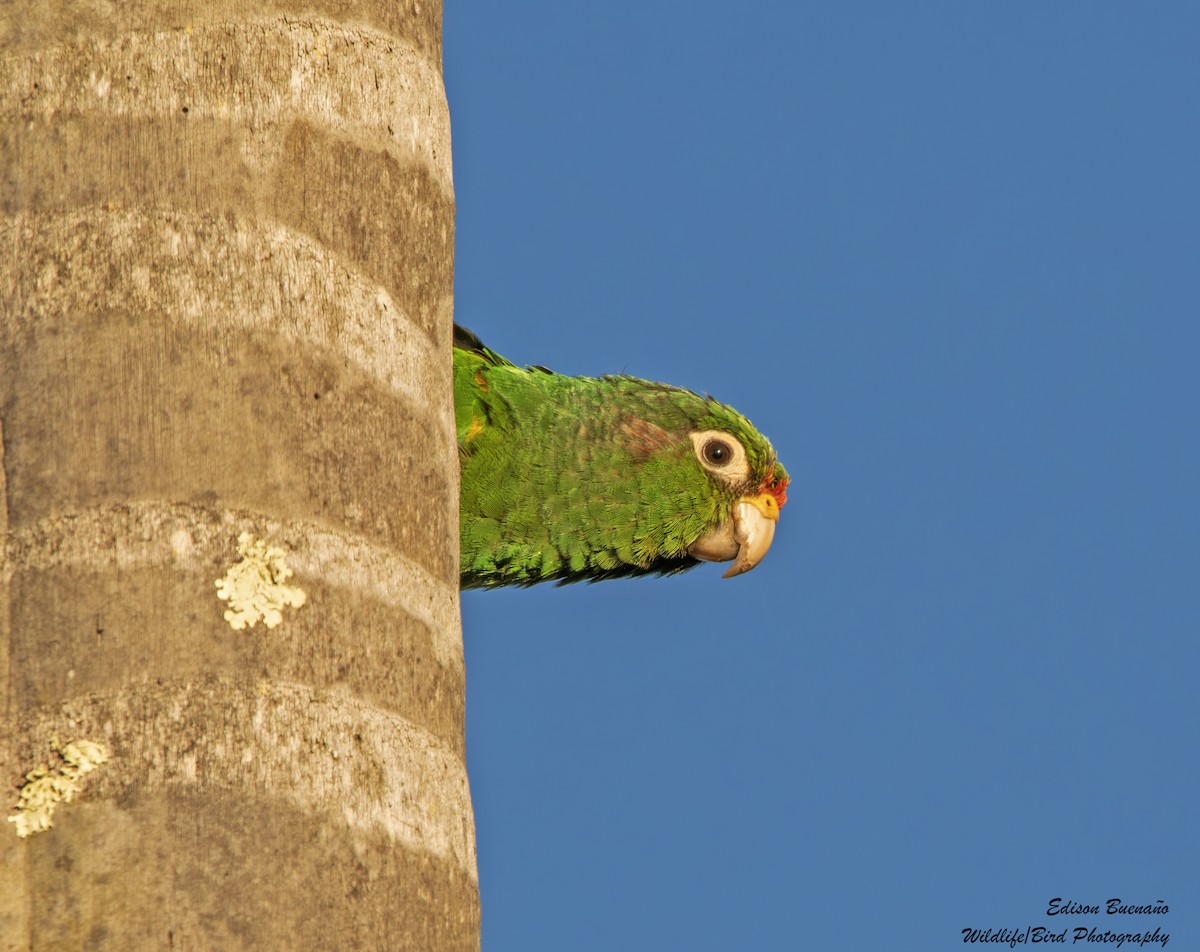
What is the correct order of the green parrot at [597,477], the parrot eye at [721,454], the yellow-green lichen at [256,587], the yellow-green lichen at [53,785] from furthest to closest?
the parrot eye at [721,454], the green parrot at [597,477], the yellow-green lichen at [256,587], the yellow-green lichen at [53,785]

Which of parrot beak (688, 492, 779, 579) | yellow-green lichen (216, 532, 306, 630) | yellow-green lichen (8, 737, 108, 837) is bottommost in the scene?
yellow-green lichen (8, 737, 108, 837)

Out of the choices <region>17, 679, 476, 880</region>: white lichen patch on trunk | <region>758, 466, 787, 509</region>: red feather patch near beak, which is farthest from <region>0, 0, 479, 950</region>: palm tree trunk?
<region>758, 466, 787, 509</region>: red feather patch near beak

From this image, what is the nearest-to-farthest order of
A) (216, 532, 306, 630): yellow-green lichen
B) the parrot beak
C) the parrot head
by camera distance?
(216, 532, 306, 630): yellow-green lichen → the parrot head → the parrot beak

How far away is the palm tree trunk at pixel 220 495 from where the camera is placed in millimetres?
2104

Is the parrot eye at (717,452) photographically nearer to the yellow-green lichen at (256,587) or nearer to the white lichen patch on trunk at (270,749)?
the white lichen patch on trunk at (270,749)

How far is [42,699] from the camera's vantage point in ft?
7.00

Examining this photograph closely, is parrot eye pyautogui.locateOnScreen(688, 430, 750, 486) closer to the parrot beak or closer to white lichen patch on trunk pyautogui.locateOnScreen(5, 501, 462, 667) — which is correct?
the parrot beak

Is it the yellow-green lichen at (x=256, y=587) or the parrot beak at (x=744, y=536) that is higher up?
the parrot beak at (x=744, y=536)

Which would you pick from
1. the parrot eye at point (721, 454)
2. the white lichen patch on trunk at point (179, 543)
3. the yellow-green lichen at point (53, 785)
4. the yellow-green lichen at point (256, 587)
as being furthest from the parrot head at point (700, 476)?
the yellow-green lichen at point (53, 785)

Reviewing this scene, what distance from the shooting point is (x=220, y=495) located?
229 centimetres

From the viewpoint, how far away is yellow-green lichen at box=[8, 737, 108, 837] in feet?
6.84

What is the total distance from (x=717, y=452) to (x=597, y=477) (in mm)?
657

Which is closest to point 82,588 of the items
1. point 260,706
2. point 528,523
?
point 260,706

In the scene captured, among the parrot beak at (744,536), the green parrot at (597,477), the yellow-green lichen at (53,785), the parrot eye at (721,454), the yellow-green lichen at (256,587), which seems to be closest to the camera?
the yellow-green lichen at (53,785)
